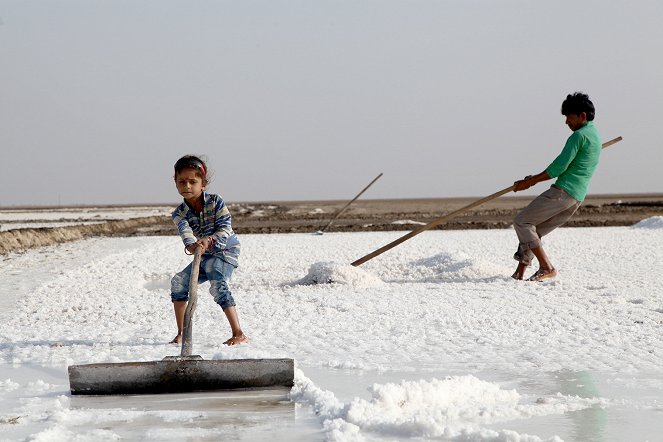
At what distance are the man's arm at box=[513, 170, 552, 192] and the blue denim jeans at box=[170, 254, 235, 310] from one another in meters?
2.90

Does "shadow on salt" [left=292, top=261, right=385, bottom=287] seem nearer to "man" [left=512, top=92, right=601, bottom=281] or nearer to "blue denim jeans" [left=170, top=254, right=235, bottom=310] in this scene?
"man" [left=512, top=92, right=601, bottom=281]

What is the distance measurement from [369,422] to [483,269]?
4484mm

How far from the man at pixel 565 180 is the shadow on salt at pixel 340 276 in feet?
3.83

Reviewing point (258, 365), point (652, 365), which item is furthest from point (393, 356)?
point (652, 365)

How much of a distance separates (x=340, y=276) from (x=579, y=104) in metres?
2.23

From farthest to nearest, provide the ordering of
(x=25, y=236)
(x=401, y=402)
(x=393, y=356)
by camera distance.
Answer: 1. (x=25, y=236)
2. (x=393, y=356)
3. (x=401, y=402)

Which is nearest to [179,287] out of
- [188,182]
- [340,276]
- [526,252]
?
[188,182]

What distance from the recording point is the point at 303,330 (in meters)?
4.00

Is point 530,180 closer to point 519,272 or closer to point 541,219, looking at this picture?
point 541,219

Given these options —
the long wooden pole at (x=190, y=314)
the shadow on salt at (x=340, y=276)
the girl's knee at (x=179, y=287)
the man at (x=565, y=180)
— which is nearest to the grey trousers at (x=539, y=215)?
the man at (x=565, y=180)

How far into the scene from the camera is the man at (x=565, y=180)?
5863 millimetres

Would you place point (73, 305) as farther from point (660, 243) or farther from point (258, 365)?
point (660, 243)

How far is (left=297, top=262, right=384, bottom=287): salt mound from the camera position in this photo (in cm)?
603

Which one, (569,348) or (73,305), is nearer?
(569,348)
